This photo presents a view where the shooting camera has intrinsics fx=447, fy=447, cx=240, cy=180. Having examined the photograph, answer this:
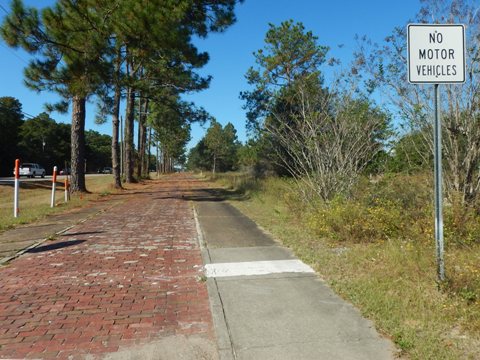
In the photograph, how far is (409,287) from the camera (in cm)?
507

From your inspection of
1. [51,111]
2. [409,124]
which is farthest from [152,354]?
[51,111]

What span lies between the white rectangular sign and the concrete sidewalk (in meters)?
2.67

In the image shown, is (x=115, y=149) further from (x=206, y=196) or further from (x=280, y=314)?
(x=280, y=314)

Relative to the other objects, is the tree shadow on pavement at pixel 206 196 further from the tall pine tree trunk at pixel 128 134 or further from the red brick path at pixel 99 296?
the tall pine tree trunk at pixel 128 134

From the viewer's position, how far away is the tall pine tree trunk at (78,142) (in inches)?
799

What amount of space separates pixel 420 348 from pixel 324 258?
10.7 feet

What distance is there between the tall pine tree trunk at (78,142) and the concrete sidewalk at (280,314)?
14.8m

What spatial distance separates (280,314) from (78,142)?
17970mm

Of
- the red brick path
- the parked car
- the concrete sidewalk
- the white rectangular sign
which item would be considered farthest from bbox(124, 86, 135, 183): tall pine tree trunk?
the white rectangular sign

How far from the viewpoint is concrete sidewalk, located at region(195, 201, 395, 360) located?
3.85m

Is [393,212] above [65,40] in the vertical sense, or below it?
below

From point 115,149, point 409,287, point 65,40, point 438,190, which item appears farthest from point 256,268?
point 115,149

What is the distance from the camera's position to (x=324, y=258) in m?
6.94

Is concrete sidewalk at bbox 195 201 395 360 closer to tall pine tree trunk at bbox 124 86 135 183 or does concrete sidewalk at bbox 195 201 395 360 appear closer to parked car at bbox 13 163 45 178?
tall pine tree trunk at bbox 124 86 135 183
